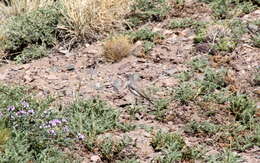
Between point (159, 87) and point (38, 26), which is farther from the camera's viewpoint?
point (38, 26)

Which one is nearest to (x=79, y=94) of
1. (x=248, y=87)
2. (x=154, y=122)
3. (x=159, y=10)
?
(x=154, y=122)

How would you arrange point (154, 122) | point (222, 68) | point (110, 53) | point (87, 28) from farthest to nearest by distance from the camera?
point (87, 28) < point (110, 53) < point (222, 68) < point (154, 122)

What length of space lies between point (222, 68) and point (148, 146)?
184cm

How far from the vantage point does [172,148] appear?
477cm

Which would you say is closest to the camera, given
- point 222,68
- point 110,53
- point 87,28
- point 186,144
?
point 186,144

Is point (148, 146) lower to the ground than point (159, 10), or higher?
lower

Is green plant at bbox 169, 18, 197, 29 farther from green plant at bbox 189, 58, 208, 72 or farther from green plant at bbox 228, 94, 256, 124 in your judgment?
green plant at bbox 228, 94, 256, 124

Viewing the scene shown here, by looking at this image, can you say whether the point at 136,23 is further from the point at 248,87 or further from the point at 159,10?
the point at 248,87

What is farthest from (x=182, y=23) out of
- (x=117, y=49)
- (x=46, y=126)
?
(x=46, y=126)

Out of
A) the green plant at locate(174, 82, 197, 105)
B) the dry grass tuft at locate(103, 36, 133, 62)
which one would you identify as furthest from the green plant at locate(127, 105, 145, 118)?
the dry grass tuft at locate(103, 36, 133, 62)

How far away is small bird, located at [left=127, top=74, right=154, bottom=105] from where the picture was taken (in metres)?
5.91

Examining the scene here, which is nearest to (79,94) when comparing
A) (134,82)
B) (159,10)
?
(134,82)

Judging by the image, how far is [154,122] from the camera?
5.46 metres

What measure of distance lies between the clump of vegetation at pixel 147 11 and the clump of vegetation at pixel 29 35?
132 centimetres
